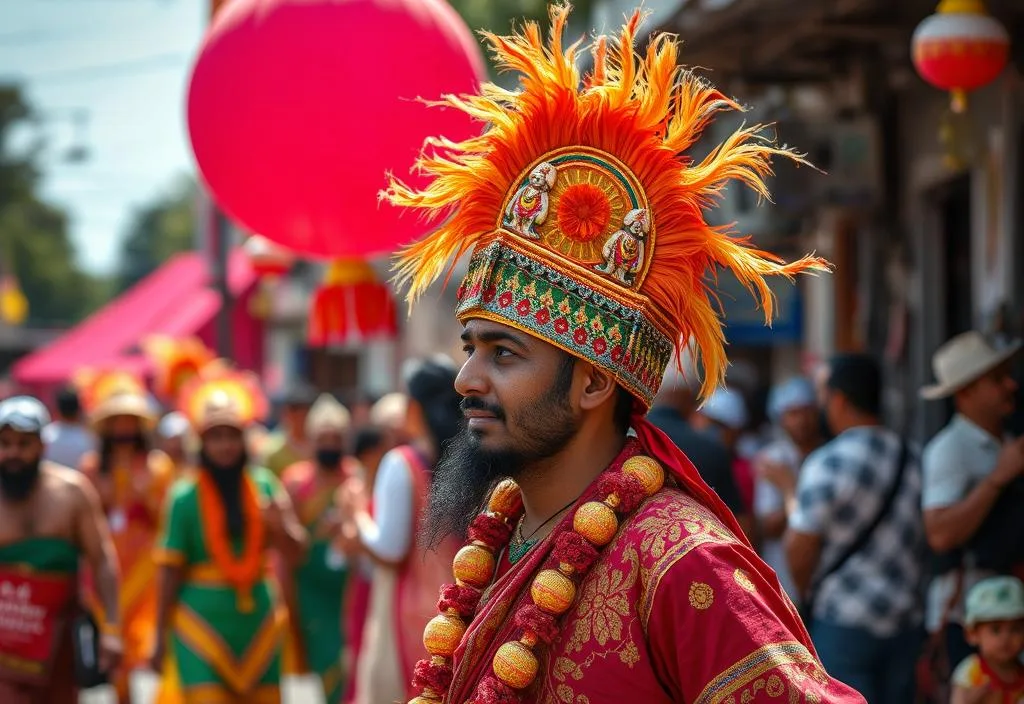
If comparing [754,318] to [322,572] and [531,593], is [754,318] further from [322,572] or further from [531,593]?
[531,593]

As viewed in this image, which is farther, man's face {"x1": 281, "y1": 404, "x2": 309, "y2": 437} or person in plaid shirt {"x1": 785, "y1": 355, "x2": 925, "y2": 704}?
man's face {"x1": 281, "y1": 404, "x2": 309, "y2": 437}

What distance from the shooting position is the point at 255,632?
7.86 metres

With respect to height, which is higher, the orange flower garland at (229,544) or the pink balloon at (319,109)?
the pink balloon at (319,109)

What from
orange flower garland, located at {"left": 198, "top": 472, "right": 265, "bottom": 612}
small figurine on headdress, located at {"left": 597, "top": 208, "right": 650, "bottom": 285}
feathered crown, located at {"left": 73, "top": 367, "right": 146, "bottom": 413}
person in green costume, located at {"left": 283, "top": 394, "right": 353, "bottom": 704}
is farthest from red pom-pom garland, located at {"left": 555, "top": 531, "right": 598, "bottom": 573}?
feathered crown, located at {"left": 73, "top": 367, "right": 146, "bottom": 413}

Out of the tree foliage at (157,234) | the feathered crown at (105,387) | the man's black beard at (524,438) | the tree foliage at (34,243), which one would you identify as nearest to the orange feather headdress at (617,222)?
the man's black beard at (524,438)

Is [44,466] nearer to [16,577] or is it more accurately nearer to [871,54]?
[16,577]

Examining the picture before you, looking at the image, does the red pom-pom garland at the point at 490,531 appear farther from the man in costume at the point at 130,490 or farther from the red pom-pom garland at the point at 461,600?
the man in costume at the point at 130,490

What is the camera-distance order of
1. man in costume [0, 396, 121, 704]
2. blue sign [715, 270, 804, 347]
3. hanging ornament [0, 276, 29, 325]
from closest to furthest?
man in costume [0, 396, 121, 704], blue sign [715, 270, 804, 347], hanging ornament [0, 276, 29, 325]

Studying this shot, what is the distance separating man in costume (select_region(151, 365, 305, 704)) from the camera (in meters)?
7.74

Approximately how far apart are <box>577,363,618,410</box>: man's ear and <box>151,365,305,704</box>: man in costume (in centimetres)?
512

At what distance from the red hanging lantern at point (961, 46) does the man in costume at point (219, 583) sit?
13.4 ft

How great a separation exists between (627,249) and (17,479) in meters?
4.72

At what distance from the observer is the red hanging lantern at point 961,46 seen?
217 inches

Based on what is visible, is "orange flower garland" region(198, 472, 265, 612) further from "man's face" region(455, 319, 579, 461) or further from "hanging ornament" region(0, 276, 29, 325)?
"hanging ornament" region(0, 276, 29, 325)
